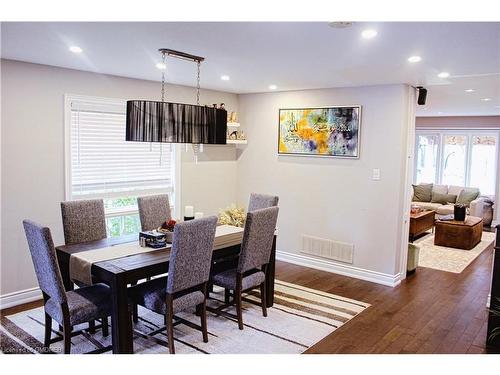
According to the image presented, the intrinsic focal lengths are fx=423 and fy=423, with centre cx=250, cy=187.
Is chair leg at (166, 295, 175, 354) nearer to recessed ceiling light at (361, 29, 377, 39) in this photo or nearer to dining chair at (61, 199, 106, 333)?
dining chair at (61, 199, 106, 333)

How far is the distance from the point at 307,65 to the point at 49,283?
9.30 feet

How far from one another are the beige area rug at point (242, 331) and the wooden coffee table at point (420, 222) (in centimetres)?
298

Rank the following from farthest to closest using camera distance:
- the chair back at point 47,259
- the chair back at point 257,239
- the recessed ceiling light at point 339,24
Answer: the chair back at point 257,239 → the chair back at point 47,259 → the recessed ceiling light at point 339,24


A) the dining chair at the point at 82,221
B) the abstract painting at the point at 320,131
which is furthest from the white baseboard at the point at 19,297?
the abstract painting at the point at 320,131

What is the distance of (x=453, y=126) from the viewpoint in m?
9.88

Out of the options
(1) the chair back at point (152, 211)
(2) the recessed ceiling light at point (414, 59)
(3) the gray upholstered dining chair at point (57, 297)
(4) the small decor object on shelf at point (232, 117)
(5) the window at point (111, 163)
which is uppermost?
(2) the recessed ceiling light at point (414, 59)

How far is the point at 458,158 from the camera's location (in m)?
10.2

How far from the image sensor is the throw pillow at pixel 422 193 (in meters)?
9.70

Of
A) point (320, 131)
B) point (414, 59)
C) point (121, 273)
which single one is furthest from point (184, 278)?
point (320, 131)

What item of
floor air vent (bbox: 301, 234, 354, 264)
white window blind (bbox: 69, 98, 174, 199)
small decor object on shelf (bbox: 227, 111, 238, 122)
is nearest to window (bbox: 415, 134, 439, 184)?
floor air vent (bbox: 301, 234, 354, 264)

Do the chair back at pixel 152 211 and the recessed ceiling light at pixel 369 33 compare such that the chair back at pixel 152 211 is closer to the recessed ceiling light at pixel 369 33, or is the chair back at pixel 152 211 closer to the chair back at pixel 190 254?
the chair back at pixel 190 254

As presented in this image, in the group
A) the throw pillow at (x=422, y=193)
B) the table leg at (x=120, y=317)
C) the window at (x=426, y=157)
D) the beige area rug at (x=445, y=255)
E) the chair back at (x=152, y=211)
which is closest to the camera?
the table leg at (x=120, y=317)

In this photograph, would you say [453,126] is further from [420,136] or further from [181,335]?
[181,335]
